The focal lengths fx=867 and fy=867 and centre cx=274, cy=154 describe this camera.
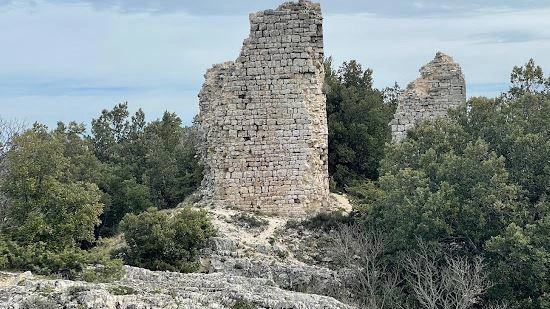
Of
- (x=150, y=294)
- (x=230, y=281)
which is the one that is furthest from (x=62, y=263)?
(x=150, y=294)

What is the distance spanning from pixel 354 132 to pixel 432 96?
14.1ft

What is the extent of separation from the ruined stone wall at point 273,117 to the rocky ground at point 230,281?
646 millimetres

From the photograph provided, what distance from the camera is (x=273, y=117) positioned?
72.8 ft

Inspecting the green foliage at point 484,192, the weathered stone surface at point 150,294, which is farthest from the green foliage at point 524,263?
the weathered stone surface at point 150,294

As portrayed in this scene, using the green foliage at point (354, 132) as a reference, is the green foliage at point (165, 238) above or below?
below

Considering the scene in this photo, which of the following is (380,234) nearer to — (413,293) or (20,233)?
(413,293)

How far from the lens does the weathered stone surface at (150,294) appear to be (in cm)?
1189

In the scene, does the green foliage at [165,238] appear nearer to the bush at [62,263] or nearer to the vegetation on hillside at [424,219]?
the vegetation on hillside at [424,219]

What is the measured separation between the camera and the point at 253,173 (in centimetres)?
2222

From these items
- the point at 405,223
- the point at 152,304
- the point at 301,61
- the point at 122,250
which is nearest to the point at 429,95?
the point at 301,61

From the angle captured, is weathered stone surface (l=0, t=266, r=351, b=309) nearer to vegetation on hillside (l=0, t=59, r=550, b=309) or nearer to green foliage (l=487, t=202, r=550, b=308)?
vegetation on hillside (l=0, t=59, r=550, b=309)

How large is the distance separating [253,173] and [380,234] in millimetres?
3768

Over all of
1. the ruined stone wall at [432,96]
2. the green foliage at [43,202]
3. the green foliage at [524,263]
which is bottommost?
the green foliage at [524,263]

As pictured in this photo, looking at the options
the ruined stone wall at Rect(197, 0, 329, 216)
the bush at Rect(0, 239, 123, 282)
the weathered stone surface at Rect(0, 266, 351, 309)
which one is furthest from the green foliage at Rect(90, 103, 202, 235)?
the weathered stone surface at Rect(0, 266, 351, 309)
